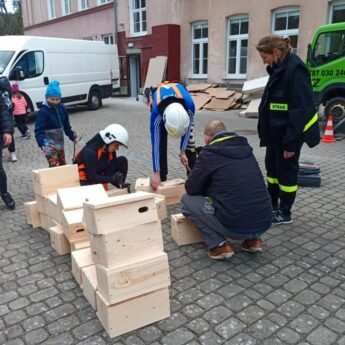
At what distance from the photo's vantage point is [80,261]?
3.09 m

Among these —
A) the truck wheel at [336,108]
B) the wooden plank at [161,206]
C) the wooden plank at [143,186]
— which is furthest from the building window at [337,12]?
the wooden plank at [161,206]

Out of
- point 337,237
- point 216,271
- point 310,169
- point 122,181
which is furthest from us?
point 310,169

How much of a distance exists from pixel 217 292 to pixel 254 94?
1208 centimetres

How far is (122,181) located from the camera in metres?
4.92

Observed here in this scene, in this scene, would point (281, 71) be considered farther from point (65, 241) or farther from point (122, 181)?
point (65, 241)

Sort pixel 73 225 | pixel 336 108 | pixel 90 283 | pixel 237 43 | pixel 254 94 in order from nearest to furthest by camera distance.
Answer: pixel 90 283 < pixel 73 225 < pixel 336 108 < pixel 254 94 < pixel 237 43

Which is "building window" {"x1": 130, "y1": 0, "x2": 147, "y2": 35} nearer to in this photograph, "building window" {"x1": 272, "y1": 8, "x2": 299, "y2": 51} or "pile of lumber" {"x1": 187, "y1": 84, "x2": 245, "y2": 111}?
"pile of lumber" {"x1": 187, "y1": 84, "x2": 245, "y2": 111}

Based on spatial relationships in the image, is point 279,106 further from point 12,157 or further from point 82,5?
point 82,5

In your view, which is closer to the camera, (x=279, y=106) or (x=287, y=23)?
(x=279, y=106)

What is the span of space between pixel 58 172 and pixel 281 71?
259cm

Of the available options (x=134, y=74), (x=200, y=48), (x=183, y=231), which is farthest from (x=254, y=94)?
(x=183, y=231)

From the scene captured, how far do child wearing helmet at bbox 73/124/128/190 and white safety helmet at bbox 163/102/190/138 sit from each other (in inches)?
25.1

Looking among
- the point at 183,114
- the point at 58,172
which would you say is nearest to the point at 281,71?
the point at 183,114

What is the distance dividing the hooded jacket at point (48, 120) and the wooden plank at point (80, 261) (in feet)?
8.23
